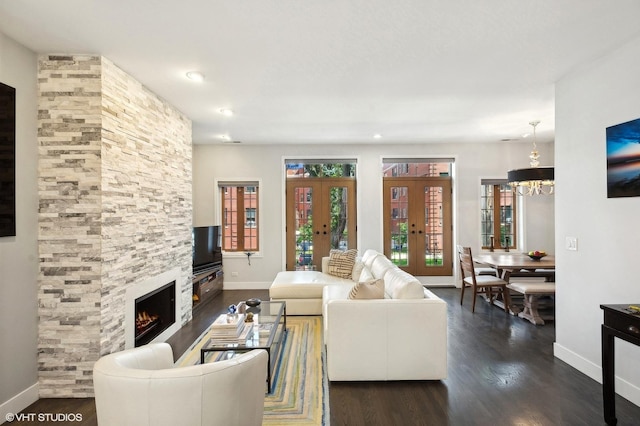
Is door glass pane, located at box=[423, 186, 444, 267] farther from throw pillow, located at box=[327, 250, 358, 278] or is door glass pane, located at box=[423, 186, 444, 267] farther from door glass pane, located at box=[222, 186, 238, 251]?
door glass pane, located at box=[222, 186, 238, 251]

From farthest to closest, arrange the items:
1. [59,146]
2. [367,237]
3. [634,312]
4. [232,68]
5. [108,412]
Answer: [367,237] < [232,68] < [59,146] < [634,312] < [108,412]

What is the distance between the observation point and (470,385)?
107 inches

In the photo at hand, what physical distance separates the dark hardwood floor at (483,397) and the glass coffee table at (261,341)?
21.6 inches

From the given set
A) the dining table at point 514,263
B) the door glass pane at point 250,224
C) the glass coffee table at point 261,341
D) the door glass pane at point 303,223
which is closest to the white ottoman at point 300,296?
the glass coffee table at point 261,341

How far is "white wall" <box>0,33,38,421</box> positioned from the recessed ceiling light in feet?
3.85

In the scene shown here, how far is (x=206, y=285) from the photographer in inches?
211

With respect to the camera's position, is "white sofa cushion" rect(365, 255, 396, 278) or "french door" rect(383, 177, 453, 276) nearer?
"white sofa cushion" rect(365, 255, 396, 278)

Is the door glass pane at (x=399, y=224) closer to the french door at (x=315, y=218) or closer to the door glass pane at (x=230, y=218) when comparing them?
the french door at (x=315, y=218)

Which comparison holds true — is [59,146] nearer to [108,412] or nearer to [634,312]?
[108,412]

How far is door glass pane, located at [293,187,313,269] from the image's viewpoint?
20.7ft

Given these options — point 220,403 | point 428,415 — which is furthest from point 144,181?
point 428,415

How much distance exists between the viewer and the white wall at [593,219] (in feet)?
8.21

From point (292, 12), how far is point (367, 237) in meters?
4.66

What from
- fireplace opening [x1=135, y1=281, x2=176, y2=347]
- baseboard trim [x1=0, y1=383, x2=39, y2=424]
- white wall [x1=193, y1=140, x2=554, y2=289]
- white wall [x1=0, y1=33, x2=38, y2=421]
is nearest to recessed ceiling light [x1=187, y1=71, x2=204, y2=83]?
white wall [x1=0, y1=33, x2=38, y2=421]
